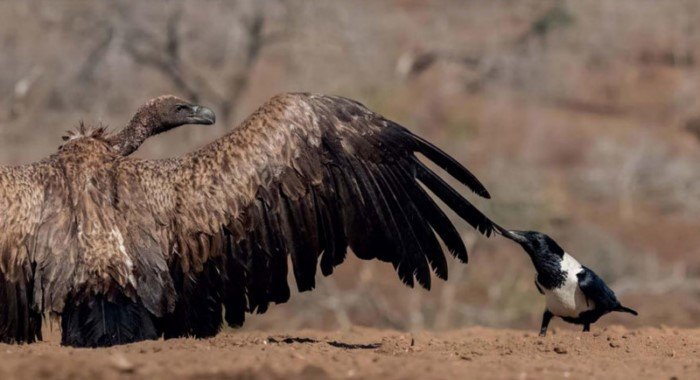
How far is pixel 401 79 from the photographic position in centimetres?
3475

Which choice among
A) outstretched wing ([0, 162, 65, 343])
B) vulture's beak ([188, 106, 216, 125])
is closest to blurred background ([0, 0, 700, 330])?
vulture's beak ([188, 106, 216, 125])

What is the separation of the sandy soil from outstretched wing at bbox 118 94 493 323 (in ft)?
1.75

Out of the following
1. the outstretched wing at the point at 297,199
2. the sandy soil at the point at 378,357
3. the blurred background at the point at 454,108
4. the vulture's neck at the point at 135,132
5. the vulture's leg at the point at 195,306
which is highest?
the blurred background at the point at 454,108

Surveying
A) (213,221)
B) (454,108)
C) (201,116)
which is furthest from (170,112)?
(454,108)

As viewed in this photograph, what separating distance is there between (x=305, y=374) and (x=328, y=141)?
2.44 meters

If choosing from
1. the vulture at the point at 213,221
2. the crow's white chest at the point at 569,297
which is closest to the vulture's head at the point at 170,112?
the vulture at the point at 213,221

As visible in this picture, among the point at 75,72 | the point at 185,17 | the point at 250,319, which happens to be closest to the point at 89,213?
the point at 250,319

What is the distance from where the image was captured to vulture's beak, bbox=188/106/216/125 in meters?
9.77

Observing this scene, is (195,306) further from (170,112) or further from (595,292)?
(595,292)

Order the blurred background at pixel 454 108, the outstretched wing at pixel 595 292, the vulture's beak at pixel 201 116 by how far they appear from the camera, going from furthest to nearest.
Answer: the blurred background at pixel 454 108, the vulture's beak at pixel 201 116, the outstretched wing at pixel 595 292

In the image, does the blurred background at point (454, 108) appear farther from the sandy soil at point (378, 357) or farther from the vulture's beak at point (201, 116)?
the sandy soil at point (378, 357)

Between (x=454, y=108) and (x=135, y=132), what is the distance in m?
28.7

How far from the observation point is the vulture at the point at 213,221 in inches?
314

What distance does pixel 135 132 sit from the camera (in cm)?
971
